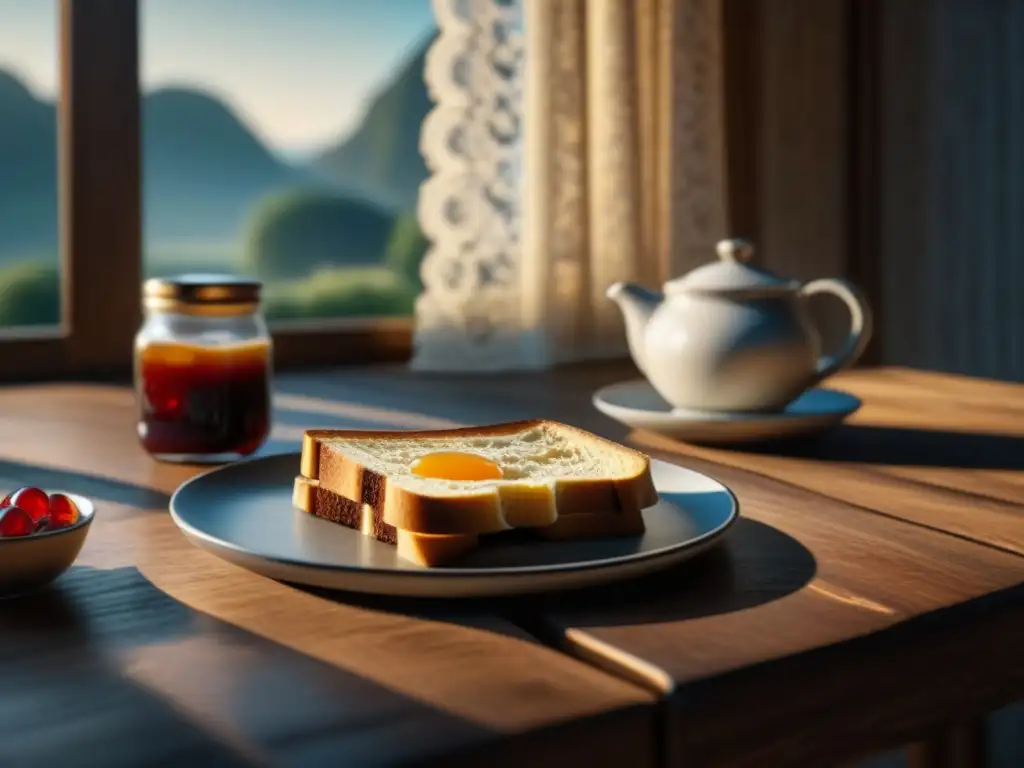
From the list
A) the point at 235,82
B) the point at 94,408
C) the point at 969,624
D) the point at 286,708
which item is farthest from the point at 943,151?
the point at 235,82

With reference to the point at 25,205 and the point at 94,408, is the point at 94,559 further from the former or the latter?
the point at 25,205

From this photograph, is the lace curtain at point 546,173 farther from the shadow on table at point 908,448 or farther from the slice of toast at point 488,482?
the slice of toast at point 488,482

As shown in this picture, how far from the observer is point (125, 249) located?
184cm

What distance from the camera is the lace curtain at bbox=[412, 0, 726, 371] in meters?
1.93

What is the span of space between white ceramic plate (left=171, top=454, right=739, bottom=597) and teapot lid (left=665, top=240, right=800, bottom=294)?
12.5 inches

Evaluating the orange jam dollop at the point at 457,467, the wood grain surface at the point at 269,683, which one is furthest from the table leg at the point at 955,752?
the wood grain surface at the point at 269,683

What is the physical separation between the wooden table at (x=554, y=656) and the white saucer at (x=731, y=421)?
199mm

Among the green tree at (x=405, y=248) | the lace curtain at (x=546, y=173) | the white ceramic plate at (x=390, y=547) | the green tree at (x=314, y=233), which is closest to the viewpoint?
the white ceramic plate at (x=390, y=547)

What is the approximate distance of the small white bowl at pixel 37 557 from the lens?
1.99 feet

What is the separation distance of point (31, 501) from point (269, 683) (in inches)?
9.1

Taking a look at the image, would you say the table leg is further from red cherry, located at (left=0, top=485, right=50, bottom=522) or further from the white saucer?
red cherry, located at (left=0, top=485, right=50, bottom=522)

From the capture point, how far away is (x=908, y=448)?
1.12m

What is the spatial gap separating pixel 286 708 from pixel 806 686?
230 millimetres

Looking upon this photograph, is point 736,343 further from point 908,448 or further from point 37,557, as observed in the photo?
point 37,557
